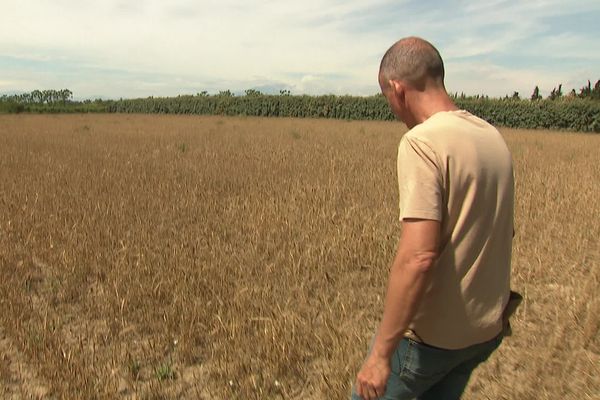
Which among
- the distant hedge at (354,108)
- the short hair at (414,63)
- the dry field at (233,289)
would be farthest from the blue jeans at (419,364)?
the distant hedge at (354,108)

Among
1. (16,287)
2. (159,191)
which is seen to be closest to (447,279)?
(16,287)

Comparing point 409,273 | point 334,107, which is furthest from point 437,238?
point 334,107

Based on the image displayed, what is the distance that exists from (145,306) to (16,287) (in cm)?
126

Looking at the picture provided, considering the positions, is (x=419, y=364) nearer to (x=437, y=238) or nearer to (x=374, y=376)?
Answer: (x=374, y=376)

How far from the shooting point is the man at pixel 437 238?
134cm

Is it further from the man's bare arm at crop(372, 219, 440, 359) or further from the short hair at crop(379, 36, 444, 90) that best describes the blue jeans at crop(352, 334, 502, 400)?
the short hair at crop(379, 36, 444, 90)

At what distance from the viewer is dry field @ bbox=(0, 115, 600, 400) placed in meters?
2.86

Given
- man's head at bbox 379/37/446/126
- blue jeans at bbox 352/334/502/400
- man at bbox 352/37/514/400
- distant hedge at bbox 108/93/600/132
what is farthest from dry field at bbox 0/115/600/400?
distant hedge at bbox 108/93/600/132

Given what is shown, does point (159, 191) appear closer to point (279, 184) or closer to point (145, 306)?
point (279, 184)

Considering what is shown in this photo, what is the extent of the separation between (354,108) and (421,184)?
138ft

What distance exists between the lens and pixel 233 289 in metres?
4.04

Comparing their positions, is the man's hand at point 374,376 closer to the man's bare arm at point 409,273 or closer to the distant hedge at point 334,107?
the man's bare arm at point 409,273

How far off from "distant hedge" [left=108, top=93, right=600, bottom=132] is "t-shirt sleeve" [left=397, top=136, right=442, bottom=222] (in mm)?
33443

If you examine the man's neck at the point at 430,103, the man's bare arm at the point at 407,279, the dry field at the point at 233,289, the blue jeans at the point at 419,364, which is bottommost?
the dry field at the point at 233,289
